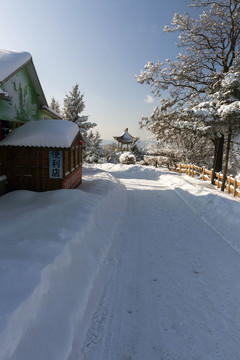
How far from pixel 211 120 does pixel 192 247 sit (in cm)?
921

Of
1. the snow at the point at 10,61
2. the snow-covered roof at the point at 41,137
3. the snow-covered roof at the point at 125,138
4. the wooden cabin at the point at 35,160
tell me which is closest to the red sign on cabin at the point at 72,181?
the wooden cabin at the point at 35,160

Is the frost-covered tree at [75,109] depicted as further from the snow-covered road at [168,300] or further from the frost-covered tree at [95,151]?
the snow-covered road at [168,300]

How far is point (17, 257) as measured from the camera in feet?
12.7

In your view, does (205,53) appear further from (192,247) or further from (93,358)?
(93,358)

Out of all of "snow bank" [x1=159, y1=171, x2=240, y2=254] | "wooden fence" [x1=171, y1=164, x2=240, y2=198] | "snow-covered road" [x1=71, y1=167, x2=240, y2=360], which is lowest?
"snow-covered road" [x1=71, y1=167, x2=240, y2=360]

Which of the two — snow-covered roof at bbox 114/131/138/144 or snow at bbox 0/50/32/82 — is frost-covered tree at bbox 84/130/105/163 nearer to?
snow-covered roof at bbox 114/131/138/144

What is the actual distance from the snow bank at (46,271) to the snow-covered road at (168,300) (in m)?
0.43

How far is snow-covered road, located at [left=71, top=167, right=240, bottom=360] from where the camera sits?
2945 mm

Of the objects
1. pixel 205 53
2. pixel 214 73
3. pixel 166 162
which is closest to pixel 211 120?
pixel 214 73

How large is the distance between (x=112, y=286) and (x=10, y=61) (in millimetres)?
9121

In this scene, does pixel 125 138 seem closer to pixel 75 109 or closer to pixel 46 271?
pixel 75 109

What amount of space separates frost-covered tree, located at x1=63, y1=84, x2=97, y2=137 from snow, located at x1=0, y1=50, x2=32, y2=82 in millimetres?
13587

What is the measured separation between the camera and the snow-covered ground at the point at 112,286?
284 cm

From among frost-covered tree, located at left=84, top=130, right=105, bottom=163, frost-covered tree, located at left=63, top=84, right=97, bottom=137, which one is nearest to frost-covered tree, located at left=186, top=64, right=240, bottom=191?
frost-covered tree, located at left=63, top=84, right=97, bottom=137
